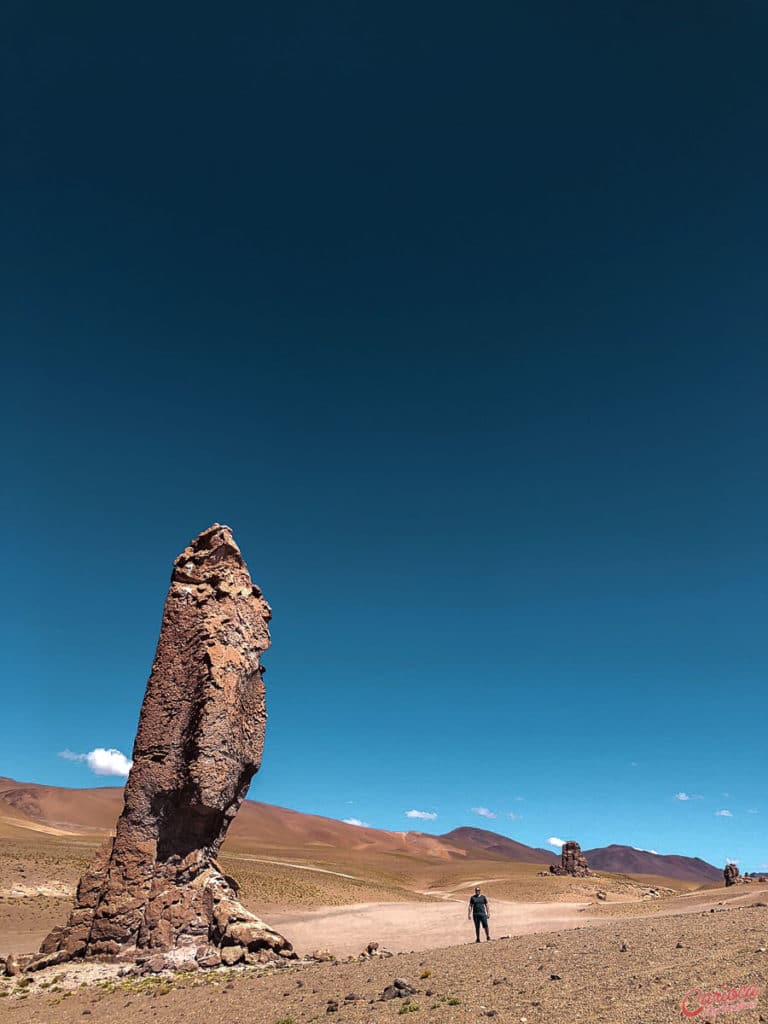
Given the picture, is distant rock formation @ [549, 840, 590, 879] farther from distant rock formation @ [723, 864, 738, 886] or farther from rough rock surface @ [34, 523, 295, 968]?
rough rock surface @ [34, 523, 295, 968]

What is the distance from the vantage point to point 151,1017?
1050 cm

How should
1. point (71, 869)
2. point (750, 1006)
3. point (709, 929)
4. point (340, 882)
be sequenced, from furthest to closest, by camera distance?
point (340, 882) < point (71, 869) < point (709, 929) < point (750, 1006)

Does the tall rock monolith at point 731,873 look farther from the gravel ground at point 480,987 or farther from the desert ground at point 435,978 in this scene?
the gravel ground at point 480,987

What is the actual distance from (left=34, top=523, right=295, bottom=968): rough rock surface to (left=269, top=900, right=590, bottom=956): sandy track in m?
5.17

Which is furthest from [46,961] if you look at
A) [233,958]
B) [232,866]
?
[232,866]

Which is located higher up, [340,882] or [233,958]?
[233,958]

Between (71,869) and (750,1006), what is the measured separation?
39.5m

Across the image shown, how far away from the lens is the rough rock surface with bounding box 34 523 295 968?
1485 cm

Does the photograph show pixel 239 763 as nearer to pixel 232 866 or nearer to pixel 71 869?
pixel 71 869

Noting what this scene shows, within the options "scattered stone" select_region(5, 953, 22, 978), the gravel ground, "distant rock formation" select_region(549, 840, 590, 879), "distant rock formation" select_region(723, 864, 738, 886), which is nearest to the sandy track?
the gravel ground
